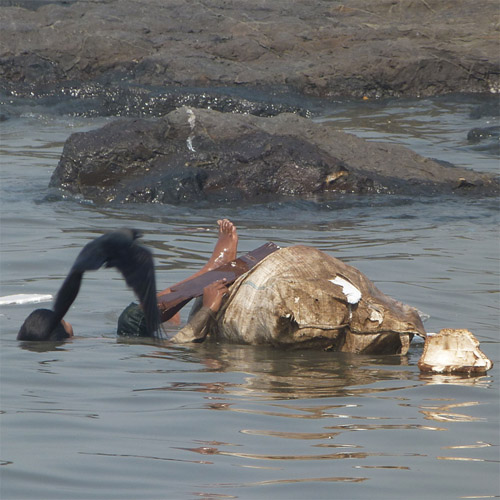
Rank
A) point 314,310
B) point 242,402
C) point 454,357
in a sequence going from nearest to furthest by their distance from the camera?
point 242,402 < point 454,357 < point 314,310

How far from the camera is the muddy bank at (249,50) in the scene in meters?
18.7

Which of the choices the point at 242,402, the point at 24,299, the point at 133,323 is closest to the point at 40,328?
the point at 133,323

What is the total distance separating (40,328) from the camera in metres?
5.39

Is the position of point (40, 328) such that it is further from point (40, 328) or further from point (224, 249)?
point (224, 249)

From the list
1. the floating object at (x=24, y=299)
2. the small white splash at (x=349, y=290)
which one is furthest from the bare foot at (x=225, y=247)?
the floating object at (x=24, y=299)

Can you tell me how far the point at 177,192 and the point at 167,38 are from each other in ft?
34.3

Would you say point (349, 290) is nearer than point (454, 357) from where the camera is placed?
No

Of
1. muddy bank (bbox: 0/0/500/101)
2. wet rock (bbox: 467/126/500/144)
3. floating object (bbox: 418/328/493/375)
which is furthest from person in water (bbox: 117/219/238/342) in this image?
muddy bank (bbox: 0/0/500/101)

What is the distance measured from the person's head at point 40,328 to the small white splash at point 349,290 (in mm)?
1622

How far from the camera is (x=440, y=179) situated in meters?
11.0

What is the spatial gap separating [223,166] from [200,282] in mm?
5140

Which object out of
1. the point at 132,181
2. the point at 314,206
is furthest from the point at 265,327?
the point at 132,181

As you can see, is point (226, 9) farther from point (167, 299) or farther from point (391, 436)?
point (391, 436)

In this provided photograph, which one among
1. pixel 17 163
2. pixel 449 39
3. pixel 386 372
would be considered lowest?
pixel 386 372
